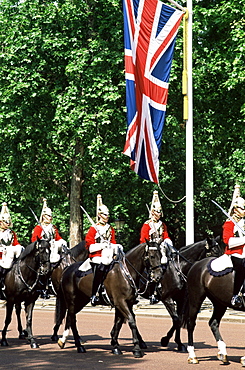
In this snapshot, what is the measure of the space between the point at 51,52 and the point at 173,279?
60.7 ft

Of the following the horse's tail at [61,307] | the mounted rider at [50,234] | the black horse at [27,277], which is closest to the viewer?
the black horse at [27,277]

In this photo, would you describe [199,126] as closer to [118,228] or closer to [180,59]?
[180,59]

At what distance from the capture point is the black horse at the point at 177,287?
552 inches

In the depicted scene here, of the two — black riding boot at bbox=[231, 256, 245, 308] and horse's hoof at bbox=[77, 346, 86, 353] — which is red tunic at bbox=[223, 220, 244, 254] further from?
horse's hoof at bbox=[77, 346, 86, 353]

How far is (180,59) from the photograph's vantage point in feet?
99.2

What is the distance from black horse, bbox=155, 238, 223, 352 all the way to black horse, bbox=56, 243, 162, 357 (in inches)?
27.3

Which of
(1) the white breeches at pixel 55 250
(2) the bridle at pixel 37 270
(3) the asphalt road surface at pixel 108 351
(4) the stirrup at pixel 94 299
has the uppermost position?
(1) the white breeches at pixel 55 250

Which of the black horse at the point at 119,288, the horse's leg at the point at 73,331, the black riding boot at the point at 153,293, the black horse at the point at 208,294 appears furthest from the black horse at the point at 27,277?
the black horse at the point at 208,294

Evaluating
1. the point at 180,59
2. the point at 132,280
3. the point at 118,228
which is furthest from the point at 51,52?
the point at 132,280

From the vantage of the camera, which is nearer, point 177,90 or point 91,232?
point 91,232

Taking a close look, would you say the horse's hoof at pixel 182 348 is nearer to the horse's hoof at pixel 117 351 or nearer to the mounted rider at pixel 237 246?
the horse's hoof at pixel 117 351

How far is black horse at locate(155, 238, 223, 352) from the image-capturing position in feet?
46.0

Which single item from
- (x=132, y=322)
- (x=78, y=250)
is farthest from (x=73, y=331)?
(x=78, y=250)

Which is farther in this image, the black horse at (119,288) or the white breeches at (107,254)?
the white breeches at (107,254)
